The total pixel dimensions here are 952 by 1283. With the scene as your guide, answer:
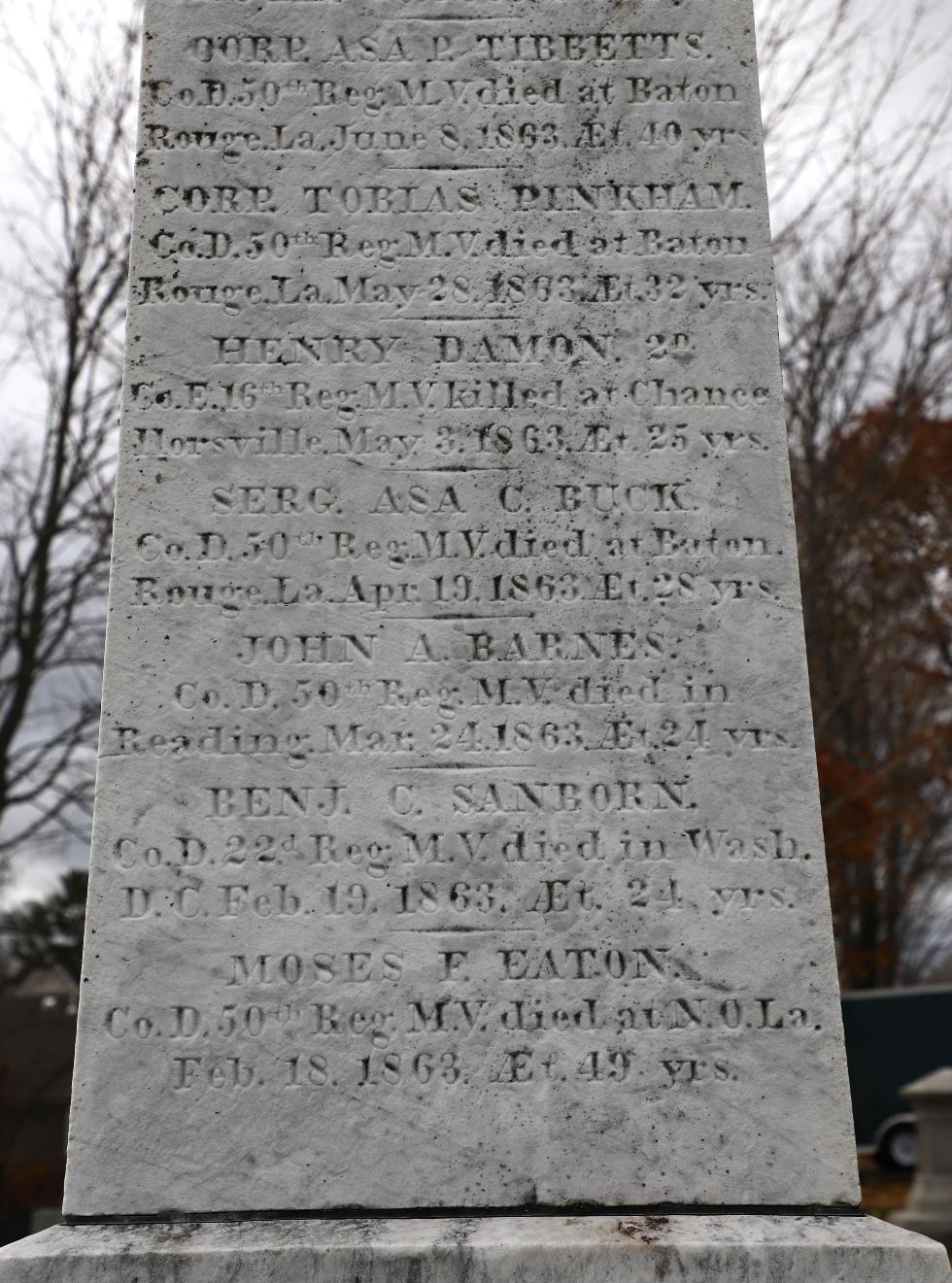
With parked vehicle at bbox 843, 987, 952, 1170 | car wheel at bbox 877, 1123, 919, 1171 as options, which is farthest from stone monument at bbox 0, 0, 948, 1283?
parked vehicle at bbox 843, 987, 952, 1170

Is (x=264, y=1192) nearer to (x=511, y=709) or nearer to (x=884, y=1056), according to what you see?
(x=511, y=709)

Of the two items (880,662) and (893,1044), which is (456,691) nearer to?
(880,662)

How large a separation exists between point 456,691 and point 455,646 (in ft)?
0.43

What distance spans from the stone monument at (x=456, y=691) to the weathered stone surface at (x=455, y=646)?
0.5 inches

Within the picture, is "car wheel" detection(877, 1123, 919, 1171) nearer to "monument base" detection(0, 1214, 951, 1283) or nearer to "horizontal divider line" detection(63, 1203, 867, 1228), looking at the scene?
"horizontal divider line" detection(63, 1203, 867, 1228)

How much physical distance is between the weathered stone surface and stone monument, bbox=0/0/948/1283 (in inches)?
0.5

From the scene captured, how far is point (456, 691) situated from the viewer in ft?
12.3

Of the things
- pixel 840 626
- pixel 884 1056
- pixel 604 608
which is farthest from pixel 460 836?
pixel 884 1056

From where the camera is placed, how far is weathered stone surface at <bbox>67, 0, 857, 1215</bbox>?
3480 mm

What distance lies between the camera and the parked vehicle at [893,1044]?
1975cm

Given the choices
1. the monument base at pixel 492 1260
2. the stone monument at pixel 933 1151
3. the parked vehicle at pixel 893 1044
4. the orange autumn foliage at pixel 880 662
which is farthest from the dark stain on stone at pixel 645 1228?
the parked vehicle at pixel 893 1044

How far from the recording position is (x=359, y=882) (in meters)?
3.62

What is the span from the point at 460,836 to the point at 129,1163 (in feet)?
3.91

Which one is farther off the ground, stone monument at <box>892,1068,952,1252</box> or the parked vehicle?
the parked vehicle
